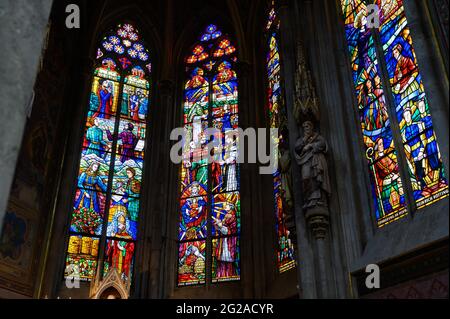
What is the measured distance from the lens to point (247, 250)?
478 inches

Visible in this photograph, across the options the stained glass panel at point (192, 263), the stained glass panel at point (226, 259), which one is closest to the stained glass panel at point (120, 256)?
the stained glass panel at point (192, 263)

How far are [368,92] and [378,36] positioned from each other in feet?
3.22

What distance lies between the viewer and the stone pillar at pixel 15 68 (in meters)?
4.31

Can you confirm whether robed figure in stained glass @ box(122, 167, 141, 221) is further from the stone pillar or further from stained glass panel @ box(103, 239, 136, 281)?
the stone pillar

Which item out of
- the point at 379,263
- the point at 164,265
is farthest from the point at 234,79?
the point at 379,263

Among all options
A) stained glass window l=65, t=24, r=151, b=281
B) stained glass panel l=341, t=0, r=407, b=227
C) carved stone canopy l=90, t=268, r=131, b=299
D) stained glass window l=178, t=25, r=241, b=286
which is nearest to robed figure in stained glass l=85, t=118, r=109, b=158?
stained glass window l=65, t=24, r=151, b=281

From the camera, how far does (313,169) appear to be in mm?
9094

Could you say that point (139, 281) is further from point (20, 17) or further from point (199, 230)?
point (20, 17)

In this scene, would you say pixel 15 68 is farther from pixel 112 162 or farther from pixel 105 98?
pixel 105 98

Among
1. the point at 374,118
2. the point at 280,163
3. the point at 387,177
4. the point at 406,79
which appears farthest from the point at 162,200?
the point at 406,79

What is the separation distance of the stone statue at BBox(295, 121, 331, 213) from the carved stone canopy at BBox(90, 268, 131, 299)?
4486 millimetres

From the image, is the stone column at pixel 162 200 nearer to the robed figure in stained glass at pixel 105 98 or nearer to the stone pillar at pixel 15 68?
the robed figure in stained glass at pixel 105 98

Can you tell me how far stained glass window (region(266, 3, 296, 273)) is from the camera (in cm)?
966

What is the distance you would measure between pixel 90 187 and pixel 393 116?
24.7ft
